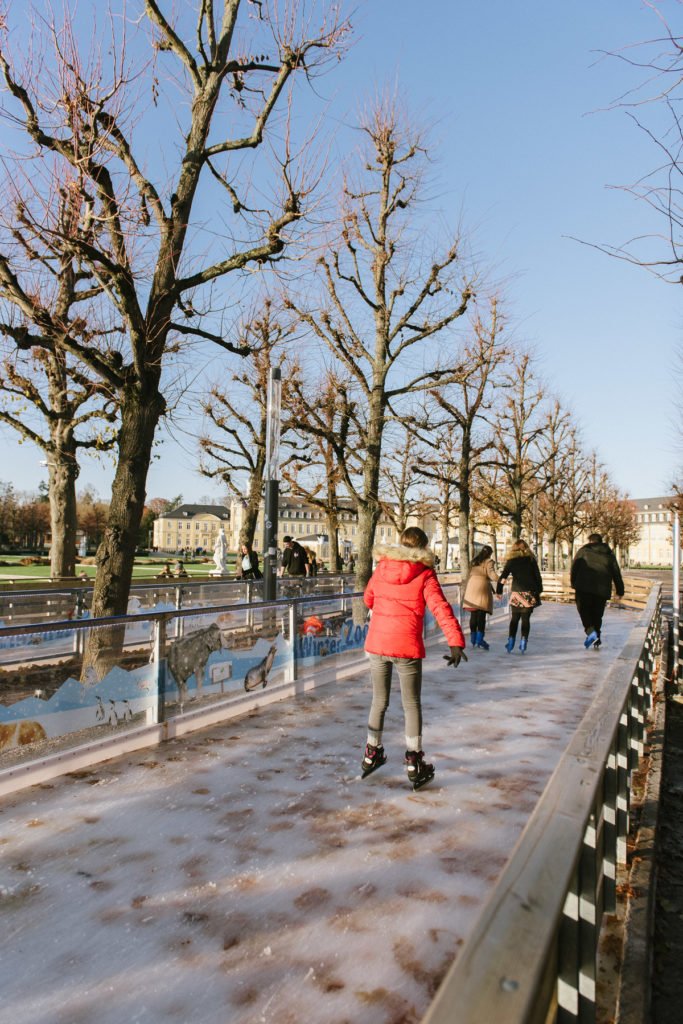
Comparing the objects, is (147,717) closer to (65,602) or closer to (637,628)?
(637,628)

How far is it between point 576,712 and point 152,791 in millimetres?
4451

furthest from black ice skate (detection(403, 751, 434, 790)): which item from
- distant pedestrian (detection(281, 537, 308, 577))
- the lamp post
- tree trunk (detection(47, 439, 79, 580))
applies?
distant pedestrian (detection(281, 537, 308, 577))

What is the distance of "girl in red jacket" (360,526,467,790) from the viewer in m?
5.09

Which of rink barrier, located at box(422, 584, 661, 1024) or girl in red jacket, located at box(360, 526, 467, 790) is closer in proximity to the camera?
rink barrier, located at box(422, 584, 661, 1024)

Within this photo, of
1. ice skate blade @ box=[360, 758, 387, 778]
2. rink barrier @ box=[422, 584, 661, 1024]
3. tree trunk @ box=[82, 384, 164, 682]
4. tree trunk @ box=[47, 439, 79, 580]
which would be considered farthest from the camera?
tree trunk @ box=[47, 439, 79, 580]

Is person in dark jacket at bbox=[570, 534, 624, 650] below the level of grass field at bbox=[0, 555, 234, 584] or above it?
above

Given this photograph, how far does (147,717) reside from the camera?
20.0 feet

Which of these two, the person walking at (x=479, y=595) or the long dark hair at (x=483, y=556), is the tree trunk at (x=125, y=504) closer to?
the long dark hair at (x=483, y=556)

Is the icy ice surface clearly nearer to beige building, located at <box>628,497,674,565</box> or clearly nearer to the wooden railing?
the wooden railing

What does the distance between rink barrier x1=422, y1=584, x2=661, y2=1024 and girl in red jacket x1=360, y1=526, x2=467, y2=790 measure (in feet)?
8.29

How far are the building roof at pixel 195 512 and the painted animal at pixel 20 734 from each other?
133 m

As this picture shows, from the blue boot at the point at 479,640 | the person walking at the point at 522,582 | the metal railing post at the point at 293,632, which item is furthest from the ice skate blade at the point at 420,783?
the blue boot at the point at 479,640

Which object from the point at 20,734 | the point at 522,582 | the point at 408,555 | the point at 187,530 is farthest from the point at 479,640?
the point at 187,530

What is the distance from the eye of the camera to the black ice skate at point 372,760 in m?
5.23
